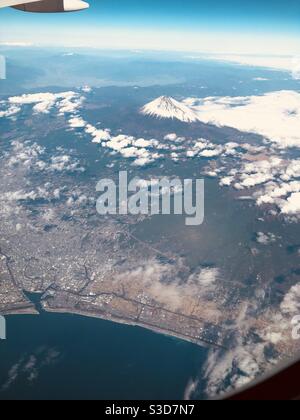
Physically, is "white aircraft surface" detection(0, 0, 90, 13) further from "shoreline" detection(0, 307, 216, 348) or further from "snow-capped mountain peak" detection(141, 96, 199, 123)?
"snow-capped mountain peak" detection(141, 96, 199, 123)

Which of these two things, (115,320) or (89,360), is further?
(115,320)

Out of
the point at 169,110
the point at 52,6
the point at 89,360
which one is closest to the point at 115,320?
the point at 89,360

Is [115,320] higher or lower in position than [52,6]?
lower

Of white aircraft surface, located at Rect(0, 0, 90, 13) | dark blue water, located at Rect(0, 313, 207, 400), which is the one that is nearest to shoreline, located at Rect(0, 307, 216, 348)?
dark blue water, located at Rect(0, 313, 207, 400)

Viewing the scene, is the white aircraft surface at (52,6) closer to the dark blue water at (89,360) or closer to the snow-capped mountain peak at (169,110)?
the dark blue water at (89,360)

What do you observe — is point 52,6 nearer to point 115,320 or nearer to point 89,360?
point 115,320

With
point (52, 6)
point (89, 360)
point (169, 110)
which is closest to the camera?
point (52, 6)

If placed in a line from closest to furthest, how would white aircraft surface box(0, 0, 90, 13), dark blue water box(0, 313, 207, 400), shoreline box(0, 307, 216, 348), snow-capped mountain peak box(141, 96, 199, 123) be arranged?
white aircraft surface box(0, 0, 90, 13) → dark blue water box(0, 313, 207, 400) → shoreline box(0, 307, 216, 348) → snow-capped mountain peak box(141, 96, 199, 123)
